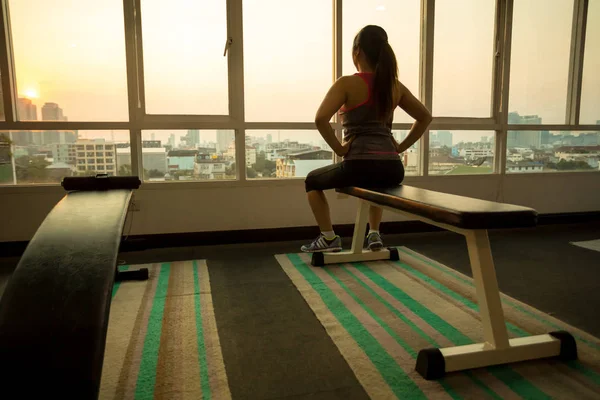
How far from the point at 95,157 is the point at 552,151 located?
383 cm

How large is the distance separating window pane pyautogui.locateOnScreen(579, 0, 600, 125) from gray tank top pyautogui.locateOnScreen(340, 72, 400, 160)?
276cm

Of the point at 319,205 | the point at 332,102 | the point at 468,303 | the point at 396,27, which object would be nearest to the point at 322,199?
the point at 319,205

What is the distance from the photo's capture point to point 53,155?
9.37 ft

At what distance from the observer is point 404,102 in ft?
7.52

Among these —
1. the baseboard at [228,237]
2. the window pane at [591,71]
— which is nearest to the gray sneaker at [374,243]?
the baseboard at [228,237]

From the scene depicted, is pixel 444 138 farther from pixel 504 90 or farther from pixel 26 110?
pixel 26 110

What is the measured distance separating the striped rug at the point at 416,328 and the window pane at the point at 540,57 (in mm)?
2167

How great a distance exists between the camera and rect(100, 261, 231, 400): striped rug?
3.96 feet

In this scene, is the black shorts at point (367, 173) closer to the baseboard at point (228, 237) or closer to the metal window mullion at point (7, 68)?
the baseboard at point (228, 237)

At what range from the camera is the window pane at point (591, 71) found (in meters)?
3.76

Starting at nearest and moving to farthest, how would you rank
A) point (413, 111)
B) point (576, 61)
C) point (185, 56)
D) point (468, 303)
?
1. point (468, 303)
2. point (413, 111)
3. point (185, 56)
4. point (576, 61)

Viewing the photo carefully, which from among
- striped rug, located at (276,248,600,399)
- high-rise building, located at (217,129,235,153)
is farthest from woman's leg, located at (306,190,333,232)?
high-rise building, located at (217,129,235,153)

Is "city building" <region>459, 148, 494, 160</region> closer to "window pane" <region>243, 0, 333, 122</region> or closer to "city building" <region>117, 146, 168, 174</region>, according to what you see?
"window pane" <region>243, 0, 333, 122</region>

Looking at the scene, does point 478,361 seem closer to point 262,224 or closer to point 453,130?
point 262,224
